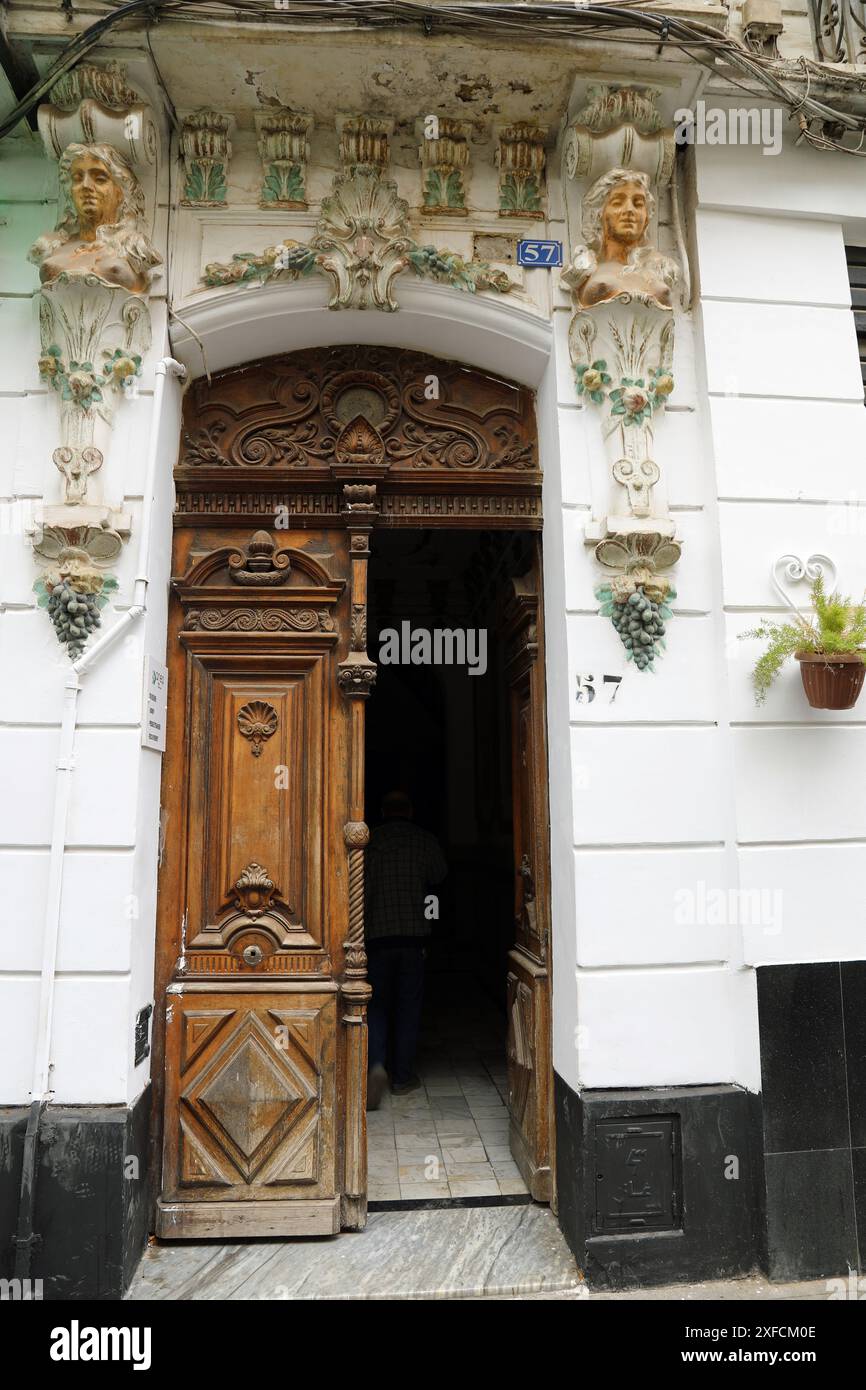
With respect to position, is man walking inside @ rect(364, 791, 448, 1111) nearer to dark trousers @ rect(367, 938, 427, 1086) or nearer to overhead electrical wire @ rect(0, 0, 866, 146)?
dark trousers @ rect(367, 938, 427, 1086)

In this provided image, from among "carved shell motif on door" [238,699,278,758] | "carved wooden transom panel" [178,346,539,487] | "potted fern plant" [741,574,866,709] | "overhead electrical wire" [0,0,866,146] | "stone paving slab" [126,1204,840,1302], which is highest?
"overhead electrical wire" [0,0,866,146]

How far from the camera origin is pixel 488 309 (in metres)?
4.21

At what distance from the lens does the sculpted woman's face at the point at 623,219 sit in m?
4.06

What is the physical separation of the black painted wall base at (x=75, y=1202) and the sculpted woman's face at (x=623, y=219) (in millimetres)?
4617

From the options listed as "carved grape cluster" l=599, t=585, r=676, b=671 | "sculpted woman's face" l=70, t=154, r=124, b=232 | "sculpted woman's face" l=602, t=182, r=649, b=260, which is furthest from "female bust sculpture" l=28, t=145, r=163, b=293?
"carved grape cluster" l=599, t=585, r=676, b=671

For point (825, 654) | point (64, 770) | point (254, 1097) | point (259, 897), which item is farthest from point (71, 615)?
point (825, 654)

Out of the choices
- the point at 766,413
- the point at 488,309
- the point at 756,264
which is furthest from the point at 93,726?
the point at 756,264

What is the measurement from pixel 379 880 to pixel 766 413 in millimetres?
3798

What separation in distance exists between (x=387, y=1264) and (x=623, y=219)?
16.3ft

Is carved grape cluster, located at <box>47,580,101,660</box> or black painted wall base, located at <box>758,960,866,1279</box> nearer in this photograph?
black painted wall base, located at <box>758,960,866,1279</box>

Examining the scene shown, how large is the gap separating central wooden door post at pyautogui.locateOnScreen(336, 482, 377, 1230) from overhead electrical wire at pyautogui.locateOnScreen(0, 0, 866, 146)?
203cm

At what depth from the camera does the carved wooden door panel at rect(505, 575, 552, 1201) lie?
421cm

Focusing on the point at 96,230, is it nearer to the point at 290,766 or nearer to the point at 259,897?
the point at 290,766
